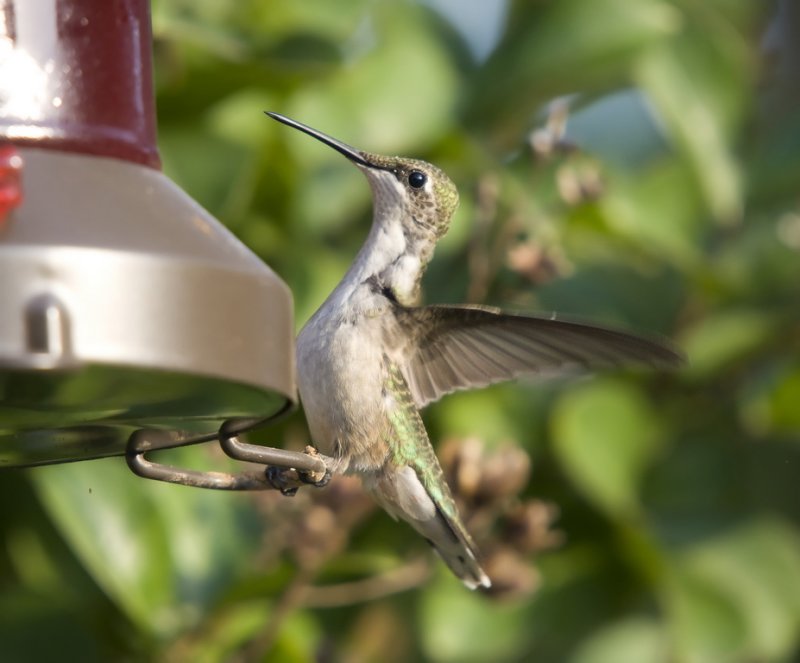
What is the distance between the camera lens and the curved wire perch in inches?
78.4

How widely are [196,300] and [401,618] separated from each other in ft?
9.88

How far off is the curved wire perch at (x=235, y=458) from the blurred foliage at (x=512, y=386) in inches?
32.8

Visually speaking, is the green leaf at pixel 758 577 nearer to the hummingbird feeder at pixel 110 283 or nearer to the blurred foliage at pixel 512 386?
the blurred foliage at pixel 512 386

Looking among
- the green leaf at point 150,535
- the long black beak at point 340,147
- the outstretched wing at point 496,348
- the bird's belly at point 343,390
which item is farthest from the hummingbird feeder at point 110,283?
the green leaf at point 150,535

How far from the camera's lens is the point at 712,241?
16.9 feet

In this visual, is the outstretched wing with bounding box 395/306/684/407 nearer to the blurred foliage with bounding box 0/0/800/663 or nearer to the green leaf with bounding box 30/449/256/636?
the blurred foliage with bounding box 0/0/800/663

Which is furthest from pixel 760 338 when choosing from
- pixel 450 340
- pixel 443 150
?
pixel 450 340

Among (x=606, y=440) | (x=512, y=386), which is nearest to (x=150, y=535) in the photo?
(x=512, y=386)

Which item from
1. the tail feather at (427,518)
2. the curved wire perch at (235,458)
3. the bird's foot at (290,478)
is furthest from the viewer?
the tail feather at (427,518)

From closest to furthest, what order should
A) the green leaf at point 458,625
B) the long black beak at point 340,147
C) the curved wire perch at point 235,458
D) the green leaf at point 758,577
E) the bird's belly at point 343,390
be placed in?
1. the curved wire perch at point 235,458
2. the bird's belly at point 343,390
3. the long black beak at point 340,147
4. the green leaf at point 458,625
5. the green leaf at point 758,577

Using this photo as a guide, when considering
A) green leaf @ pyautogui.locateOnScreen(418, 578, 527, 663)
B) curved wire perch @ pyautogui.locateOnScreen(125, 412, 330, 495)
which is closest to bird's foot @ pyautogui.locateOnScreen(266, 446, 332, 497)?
curved wire perch @ pyautogui.locateOnScreen(125, 412, 330, 495)

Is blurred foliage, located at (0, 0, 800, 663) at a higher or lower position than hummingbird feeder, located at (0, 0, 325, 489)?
lower

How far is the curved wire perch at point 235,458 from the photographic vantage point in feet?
6.53

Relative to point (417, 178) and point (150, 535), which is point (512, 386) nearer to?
point (150, 535)
